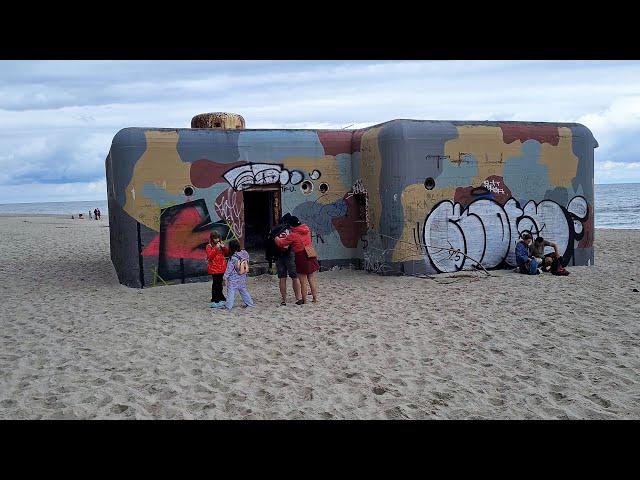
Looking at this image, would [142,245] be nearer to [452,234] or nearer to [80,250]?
[452,234]

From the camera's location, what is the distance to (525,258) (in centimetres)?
1227

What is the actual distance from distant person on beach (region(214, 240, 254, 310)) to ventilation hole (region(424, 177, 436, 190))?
197 inches

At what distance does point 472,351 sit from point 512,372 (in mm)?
835

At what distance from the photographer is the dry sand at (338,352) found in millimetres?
5250

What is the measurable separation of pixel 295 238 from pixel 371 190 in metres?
3.96

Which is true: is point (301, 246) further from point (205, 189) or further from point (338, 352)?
point (205, 189)

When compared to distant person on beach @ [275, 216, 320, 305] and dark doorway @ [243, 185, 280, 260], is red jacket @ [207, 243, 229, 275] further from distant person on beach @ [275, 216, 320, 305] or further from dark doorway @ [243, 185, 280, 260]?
dark doorway @ [243, 185, 280, 260]

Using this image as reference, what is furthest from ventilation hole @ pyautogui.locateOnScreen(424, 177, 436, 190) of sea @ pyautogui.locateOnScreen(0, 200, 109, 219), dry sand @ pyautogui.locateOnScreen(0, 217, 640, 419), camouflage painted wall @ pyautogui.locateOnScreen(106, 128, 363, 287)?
sea @ pyautogui.locateOnScreen(0, 200, 109, 219)

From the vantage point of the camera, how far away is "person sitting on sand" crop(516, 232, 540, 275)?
1220cm

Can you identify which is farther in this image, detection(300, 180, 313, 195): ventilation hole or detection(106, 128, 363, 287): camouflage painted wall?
detection(300, 180, 313, 195): ventilation hole

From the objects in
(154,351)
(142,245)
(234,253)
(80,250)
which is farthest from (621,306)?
(80,250)

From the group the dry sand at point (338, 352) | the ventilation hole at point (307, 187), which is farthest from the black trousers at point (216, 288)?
the ventilation hole at point (307, 187)

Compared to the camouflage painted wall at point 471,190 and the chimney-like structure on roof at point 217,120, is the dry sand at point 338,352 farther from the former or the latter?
the chimney-like structure on roof at point 217,120

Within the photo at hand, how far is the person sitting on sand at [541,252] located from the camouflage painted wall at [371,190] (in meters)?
0.60
